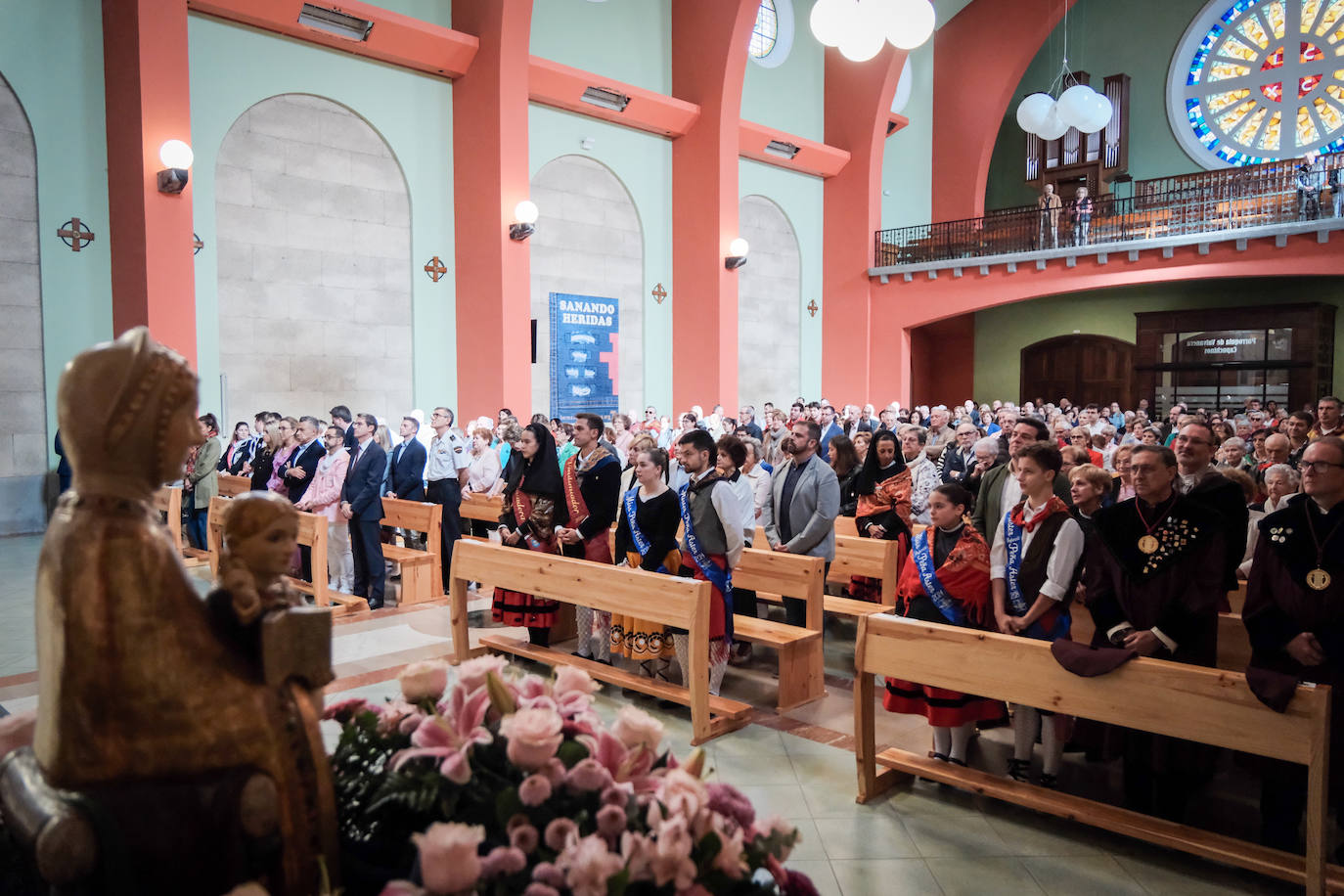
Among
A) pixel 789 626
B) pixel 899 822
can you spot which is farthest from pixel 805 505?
pixel 899 822

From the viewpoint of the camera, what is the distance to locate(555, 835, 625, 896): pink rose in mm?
1198

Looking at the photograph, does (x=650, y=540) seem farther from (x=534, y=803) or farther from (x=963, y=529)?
(x=534, y=803)

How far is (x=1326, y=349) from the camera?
17312 mm

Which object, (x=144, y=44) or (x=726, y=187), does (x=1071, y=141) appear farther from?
(x=144, y=44)

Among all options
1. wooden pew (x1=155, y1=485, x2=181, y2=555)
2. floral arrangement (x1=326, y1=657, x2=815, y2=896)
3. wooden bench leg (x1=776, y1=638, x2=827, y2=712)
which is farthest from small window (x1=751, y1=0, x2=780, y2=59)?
floral arrangement (x1=326, y1=657, x2=815, y2=896)

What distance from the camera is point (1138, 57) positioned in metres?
21.1

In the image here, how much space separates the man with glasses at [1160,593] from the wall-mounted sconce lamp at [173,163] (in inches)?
375

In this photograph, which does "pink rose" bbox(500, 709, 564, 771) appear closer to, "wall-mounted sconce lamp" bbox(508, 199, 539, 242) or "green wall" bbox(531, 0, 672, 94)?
"wall-mounted sconce lamp" bbox(508, 199, 539, 242)

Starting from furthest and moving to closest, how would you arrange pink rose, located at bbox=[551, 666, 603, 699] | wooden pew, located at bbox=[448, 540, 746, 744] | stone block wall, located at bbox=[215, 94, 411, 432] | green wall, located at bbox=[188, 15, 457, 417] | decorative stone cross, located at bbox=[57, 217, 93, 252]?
stone block wall, located at bbox=[215, 94, 411, 432]
green wall, located at bbox=[188, 15, 457, 417]
decorative stone cross, located at bbox=[57, 217, 93, 252]
wooden pew, located at bbox=[448, 540, 746, 744]
pink rose, located at bbox=[551, 666, 603, 699]

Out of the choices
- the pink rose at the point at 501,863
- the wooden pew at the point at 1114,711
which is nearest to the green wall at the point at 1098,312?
the wooden pew at the point at 1114,711

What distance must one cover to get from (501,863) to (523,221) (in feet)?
38.4

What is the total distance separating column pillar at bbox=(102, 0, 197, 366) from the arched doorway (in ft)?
59.3

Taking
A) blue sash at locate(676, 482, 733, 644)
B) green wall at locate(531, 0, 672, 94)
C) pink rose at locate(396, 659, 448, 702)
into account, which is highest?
green wall at locate(531, 0, 672, 94)

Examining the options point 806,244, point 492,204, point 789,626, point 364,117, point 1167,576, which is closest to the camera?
point 1167,576
